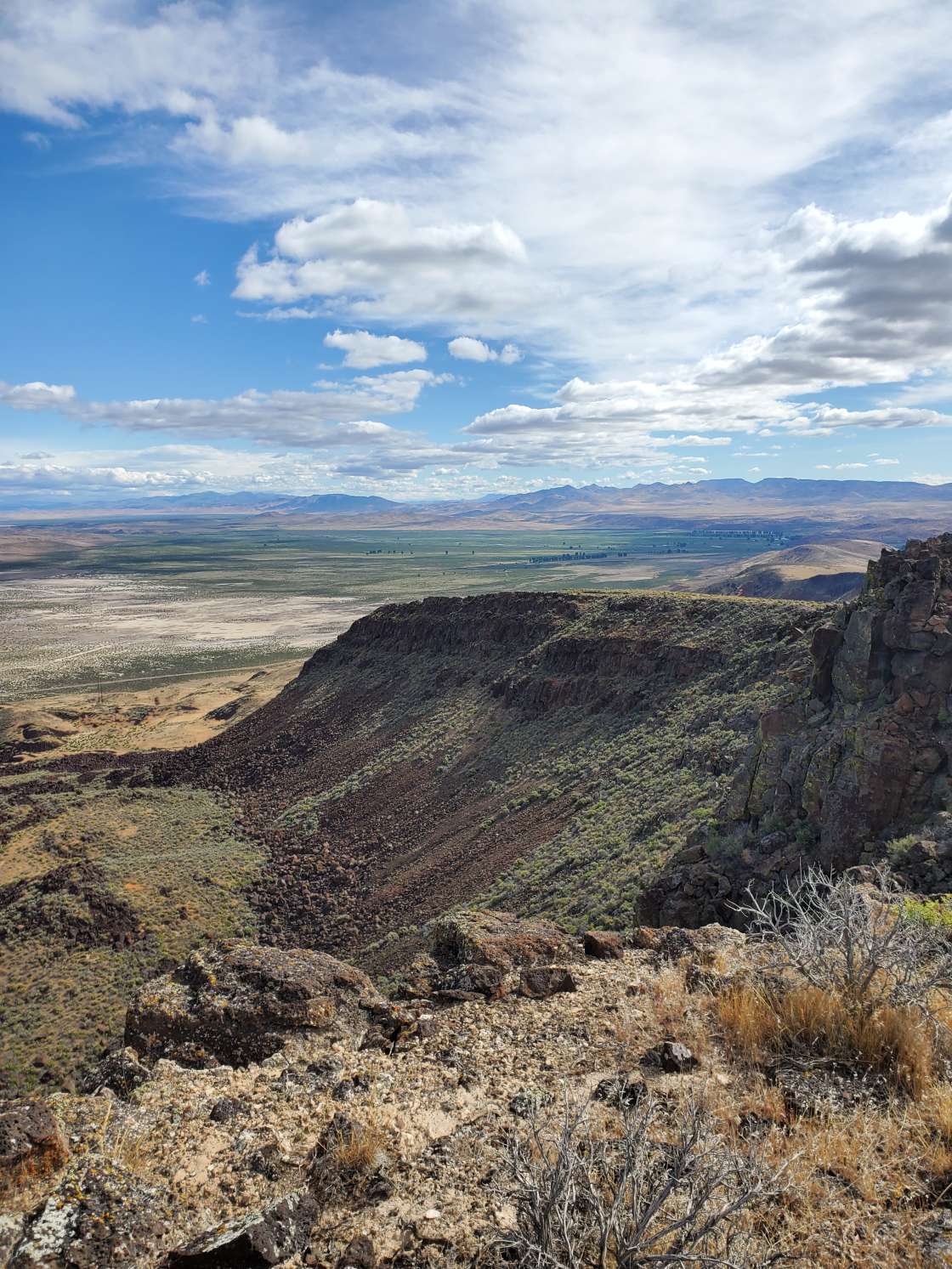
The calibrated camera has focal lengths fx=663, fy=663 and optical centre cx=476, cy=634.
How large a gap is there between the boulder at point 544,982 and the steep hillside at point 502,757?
8341mm

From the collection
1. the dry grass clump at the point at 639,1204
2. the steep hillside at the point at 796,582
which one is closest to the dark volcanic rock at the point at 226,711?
the dry grass clump at the point at 639,1204

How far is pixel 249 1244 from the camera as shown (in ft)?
13.3

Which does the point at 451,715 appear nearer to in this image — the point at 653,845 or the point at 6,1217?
the point at 653,845

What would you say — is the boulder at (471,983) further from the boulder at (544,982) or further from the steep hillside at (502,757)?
the steep hillside at (502,757)

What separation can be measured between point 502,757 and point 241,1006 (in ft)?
77.4

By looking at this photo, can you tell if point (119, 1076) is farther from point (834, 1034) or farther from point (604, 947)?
point (834, 1034)

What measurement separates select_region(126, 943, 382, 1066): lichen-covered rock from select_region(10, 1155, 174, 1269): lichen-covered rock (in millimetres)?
2949

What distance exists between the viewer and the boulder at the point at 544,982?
26.4 ft

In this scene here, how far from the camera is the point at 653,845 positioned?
1936cm

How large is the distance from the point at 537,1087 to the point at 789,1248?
9.01ft

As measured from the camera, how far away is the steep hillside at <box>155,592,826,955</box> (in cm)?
2184

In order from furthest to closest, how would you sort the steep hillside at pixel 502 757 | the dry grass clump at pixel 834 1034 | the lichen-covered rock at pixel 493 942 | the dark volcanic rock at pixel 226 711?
the dark volcanic rock at pixel 226 711
the steep hillside at pixel 502 757
the lichen-covered rock at pixel 493 942
the dry grass clump at pixel 834 1034

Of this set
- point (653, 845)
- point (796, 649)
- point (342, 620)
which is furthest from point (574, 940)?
point (342, 620)

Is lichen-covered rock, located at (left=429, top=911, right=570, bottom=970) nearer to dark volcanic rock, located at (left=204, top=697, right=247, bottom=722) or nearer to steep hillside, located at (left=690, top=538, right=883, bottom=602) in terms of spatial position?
dark volcanic rock, located at (left=204, top=697, right=247, bottom=722)
